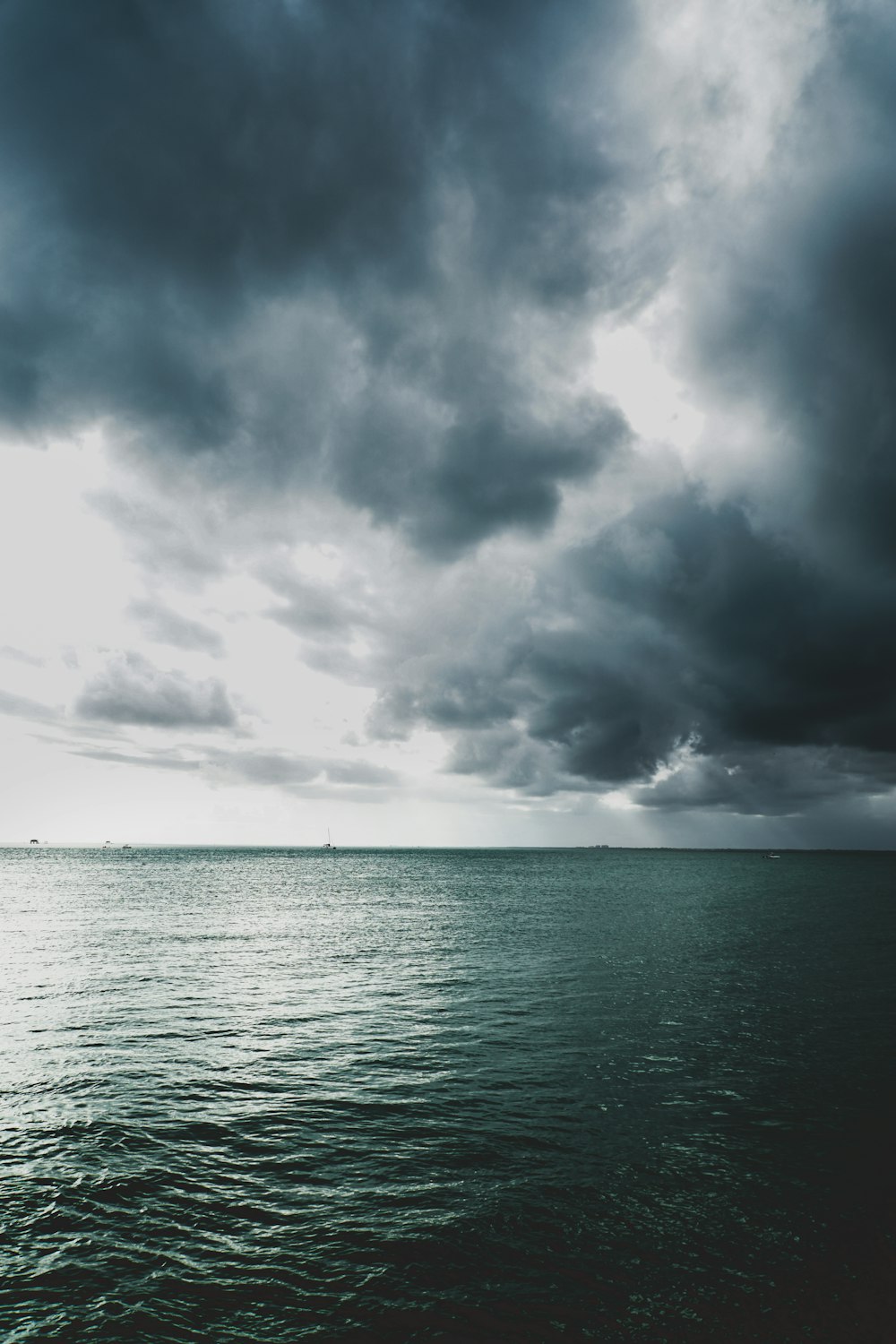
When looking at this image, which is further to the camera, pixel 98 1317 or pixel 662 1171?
pixel 662 1171

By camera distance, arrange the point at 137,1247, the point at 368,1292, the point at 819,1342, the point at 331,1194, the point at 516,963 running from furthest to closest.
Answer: the point at 516,963 < the point at 331,1194 < the point at 137,1247 < the point at 368,1292 < the point at 819,1342

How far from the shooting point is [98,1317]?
15.0 m

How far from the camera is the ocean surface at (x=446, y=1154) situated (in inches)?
608

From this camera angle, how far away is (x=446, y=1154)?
74.9 feet

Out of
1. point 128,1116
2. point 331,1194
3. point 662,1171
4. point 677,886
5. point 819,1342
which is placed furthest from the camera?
point 677,886

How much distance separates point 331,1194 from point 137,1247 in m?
5.17

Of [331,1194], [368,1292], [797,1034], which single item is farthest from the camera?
[797,1034]

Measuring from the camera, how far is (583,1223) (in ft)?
60.7

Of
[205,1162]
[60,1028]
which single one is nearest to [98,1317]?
[205,1162]

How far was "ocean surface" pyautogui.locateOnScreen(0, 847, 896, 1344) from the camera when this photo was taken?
1544 cm

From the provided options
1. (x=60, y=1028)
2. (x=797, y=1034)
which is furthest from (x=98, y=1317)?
(x=797, y=1034)

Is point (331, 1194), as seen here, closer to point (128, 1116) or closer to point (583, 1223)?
point (583, 1223)

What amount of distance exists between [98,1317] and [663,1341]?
39.3 ft

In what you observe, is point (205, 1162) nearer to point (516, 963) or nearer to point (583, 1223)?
point (583, 1223)
